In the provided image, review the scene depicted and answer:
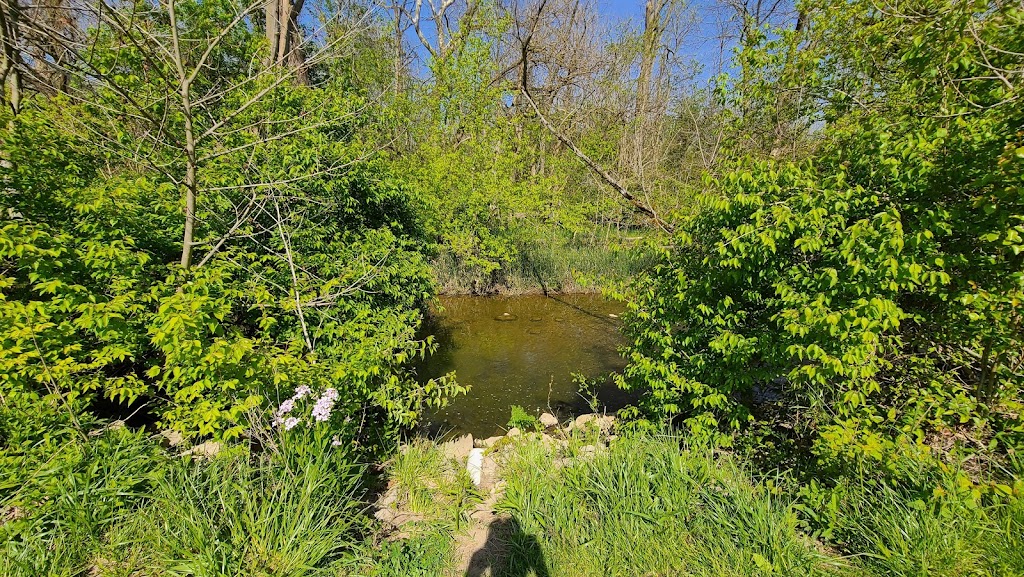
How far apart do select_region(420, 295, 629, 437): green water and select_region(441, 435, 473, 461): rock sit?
661mm

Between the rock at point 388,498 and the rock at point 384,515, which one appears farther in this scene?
the rock at point 388,498

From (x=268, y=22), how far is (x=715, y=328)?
9852 millimetres

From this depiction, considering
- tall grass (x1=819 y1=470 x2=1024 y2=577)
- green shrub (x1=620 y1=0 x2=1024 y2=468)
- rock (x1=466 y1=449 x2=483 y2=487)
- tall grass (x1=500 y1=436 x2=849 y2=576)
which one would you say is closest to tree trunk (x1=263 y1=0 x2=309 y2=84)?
rock (x1=466 y1=449 x2=483 y2=487)

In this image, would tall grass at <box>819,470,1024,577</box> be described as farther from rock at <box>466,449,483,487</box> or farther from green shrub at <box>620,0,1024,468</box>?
rock at <box>466,449,483,487</box>

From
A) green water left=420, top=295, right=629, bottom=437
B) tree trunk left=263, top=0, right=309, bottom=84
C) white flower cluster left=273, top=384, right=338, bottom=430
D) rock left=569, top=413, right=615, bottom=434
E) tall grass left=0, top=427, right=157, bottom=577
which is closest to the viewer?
tall grass left=0, top=427, right=157, bottom=577

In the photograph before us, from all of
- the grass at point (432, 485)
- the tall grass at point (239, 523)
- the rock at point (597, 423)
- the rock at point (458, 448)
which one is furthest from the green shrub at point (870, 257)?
the tall grass at point (239, 523)

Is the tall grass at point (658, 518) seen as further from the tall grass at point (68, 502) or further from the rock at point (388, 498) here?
the tall grass at point (68, 502)

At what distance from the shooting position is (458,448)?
4695 mm

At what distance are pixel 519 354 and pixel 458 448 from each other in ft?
11.9

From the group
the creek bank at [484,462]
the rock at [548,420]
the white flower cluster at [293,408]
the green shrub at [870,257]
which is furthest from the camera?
the rock at [548,420]

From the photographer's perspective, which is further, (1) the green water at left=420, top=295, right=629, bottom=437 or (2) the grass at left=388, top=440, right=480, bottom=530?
(1) the green water at left=420, top=295, right=629, bottom=437

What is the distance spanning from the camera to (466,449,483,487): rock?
3.82 metres

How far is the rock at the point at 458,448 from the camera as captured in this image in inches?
174

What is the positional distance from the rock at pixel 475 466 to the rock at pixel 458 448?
0.23 m
